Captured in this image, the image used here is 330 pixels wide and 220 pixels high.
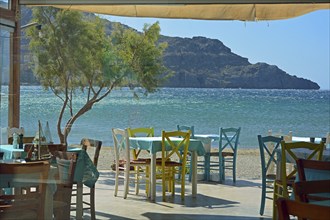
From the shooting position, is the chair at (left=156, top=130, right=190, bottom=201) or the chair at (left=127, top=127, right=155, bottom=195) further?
the chair at (left=127, top=127, right=155, bottom=195)

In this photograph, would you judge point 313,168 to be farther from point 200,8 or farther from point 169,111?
point 169,111

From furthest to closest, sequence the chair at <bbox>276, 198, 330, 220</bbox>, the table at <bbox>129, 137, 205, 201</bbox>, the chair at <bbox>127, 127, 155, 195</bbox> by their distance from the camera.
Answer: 1. the chair at <bbox>127, 127, 155, 195</bbox>
2. the table at <bbox>129, 137, 205, 201</bbox>
3. the chair at <bbox>276, 198, 330, 220</bbox>

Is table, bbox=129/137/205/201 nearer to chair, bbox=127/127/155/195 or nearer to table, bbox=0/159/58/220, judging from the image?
chair, bbox=127/127/155/195

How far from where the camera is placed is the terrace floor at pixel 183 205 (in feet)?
17.3

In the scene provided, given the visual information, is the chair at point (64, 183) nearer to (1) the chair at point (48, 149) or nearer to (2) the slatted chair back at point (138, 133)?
(1) the chair at point (48, 149)

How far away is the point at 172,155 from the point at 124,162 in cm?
54

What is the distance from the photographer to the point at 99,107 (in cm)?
586

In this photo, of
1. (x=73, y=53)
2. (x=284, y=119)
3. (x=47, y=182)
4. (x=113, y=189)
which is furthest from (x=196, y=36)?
(x=284, y=119)

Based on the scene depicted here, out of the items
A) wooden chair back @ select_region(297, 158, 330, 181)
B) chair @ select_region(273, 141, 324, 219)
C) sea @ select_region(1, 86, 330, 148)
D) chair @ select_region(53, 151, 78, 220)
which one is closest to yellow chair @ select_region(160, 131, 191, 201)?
sea @ select_region(1, 86, 330, 148)

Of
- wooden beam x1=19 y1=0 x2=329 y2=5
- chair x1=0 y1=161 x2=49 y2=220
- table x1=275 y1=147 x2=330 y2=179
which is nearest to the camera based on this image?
chair x1=0 y1=161 x2=49 y2=220

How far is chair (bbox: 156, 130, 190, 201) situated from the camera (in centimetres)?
616

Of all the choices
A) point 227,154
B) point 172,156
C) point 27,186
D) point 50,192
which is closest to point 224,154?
point 227,154

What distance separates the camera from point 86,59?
539 centimetres

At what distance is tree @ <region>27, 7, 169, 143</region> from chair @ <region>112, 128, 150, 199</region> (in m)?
0.54
